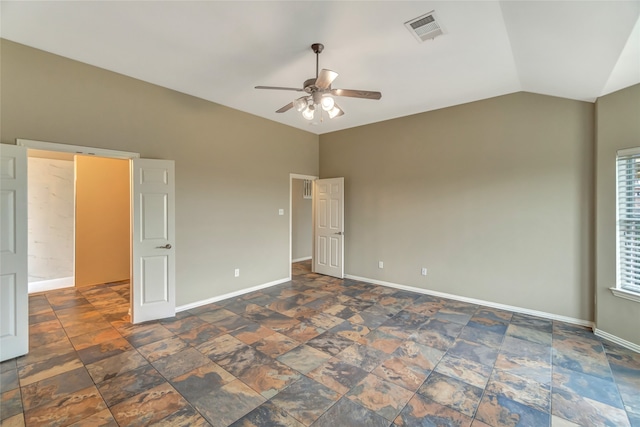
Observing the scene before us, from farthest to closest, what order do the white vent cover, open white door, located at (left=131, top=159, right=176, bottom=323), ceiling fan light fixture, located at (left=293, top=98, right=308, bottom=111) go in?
open white door, located at (left=131, top=159, right=176, bottom=323), ceiling fan light fixture, located at (left=293, top=98, right=308, bottom=111), the white vent cover

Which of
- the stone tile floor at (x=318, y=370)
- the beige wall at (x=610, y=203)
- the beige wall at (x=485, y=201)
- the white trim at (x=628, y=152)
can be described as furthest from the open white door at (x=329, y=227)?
the white trim at (x=628, y=152)

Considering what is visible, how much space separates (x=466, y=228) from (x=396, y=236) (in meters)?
1.21

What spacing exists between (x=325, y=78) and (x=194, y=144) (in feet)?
8.63

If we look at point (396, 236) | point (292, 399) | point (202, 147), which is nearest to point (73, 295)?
point (202, 147)

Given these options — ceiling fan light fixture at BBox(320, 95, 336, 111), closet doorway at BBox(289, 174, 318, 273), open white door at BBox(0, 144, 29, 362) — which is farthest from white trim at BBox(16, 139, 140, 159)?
closet doorway at BBox(289, 174, 318, 273)

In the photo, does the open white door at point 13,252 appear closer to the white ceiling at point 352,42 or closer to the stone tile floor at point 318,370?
the stone tile floor at point 318,370

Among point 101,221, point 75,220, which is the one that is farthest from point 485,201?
point 75,220

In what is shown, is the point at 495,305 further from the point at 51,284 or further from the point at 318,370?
the point at 51,284

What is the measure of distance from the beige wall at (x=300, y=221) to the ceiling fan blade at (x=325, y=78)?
5.59 metres

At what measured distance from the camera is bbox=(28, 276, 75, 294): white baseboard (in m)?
4.91

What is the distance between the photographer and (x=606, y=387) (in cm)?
236

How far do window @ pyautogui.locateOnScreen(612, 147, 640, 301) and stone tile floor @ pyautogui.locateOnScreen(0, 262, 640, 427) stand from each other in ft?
2.37

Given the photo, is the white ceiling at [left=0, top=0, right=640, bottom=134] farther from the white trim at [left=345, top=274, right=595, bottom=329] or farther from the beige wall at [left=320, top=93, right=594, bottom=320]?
the white trim at [left=345, top=274, right=595, bottom=329]

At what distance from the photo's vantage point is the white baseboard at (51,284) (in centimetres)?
491
